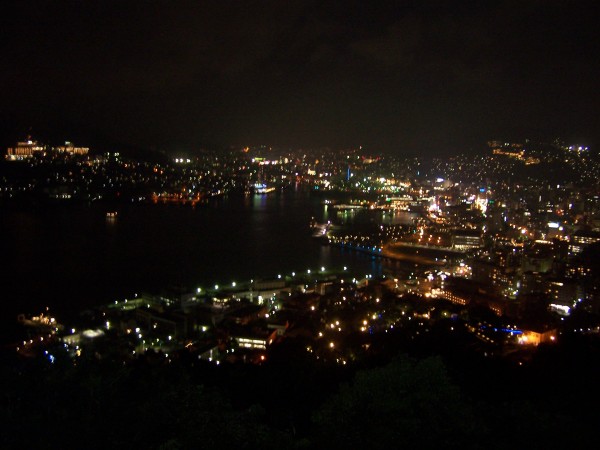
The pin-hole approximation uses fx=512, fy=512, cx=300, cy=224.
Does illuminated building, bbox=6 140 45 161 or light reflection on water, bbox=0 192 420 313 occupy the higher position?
illuminated building, bbox=6 140 45 161

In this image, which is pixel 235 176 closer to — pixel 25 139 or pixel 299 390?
pixel 25 139

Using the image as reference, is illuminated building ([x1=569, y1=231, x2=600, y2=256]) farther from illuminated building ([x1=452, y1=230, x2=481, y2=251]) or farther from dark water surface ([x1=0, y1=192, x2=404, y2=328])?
dark water surface ([x1=0, y1=192, x2=404, y2=328])

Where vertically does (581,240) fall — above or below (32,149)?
below

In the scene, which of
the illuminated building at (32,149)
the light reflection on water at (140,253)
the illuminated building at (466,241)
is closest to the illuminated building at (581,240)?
the illuminated building at (466,241)

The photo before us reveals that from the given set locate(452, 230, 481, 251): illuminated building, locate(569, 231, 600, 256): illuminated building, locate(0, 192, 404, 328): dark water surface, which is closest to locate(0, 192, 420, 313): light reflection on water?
locate(0, 192, 404, 328): dark water surface

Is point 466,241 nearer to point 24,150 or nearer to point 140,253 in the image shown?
point 140,253

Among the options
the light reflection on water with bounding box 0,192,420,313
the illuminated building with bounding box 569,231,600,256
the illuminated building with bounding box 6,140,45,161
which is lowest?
the light reflection on water with bounding box 0,192,420,313

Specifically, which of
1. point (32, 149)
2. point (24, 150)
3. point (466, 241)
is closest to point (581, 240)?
point (466, 241)

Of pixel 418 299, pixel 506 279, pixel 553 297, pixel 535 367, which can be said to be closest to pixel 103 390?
pixel 535 367

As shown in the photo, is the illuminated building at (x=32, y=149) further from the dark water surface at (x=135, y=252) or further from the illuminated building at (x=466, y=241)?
the illuminated building at (x=466, y=241)
